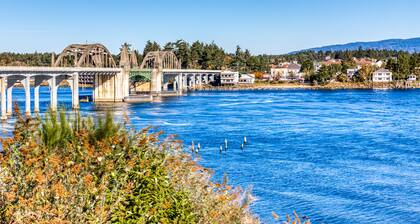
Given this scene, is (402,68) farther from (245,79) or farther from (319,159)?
(319,159)

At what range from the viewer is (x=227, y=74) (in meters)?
186

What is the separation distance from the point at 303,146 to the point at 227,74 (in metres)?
137

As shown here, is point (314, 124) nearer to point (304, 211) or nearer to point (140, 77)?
point (304, 211)

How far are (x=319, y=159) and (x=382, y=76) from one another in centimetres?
15274

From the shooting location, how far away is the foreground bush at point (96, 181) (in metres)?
11.1

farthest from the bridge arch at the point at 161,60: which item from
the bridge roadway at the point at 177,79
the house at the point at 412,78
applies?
the house at the point at 412,78

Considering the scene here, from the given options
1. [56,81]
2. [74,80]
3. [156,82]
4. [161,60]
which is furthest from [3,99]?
[161,60]

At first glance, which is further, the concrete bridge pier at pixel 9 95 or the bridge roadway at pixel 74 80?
the concrete bridge pier at pixel 9 95

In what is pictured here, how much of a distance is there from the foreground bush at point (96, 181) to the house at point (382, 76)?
179136 mm

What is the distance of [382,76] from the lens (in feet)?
619

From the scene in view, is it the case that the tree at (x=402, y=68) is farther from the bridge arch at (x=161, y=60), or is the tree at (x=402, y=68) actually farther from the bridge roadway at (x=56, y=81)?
the bridge roadway at (x=56, y=81)

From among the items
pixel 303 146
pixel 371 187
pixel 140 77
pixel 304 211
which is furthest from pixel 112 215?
pixel 140 77

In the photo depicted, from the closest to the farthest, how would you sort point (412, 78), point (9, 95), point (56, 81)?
point (9, 95) < point (56, 81) < point (412, 78)

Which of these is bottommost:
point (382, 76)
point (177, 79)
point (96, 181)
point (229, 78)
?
point (96, 181)
